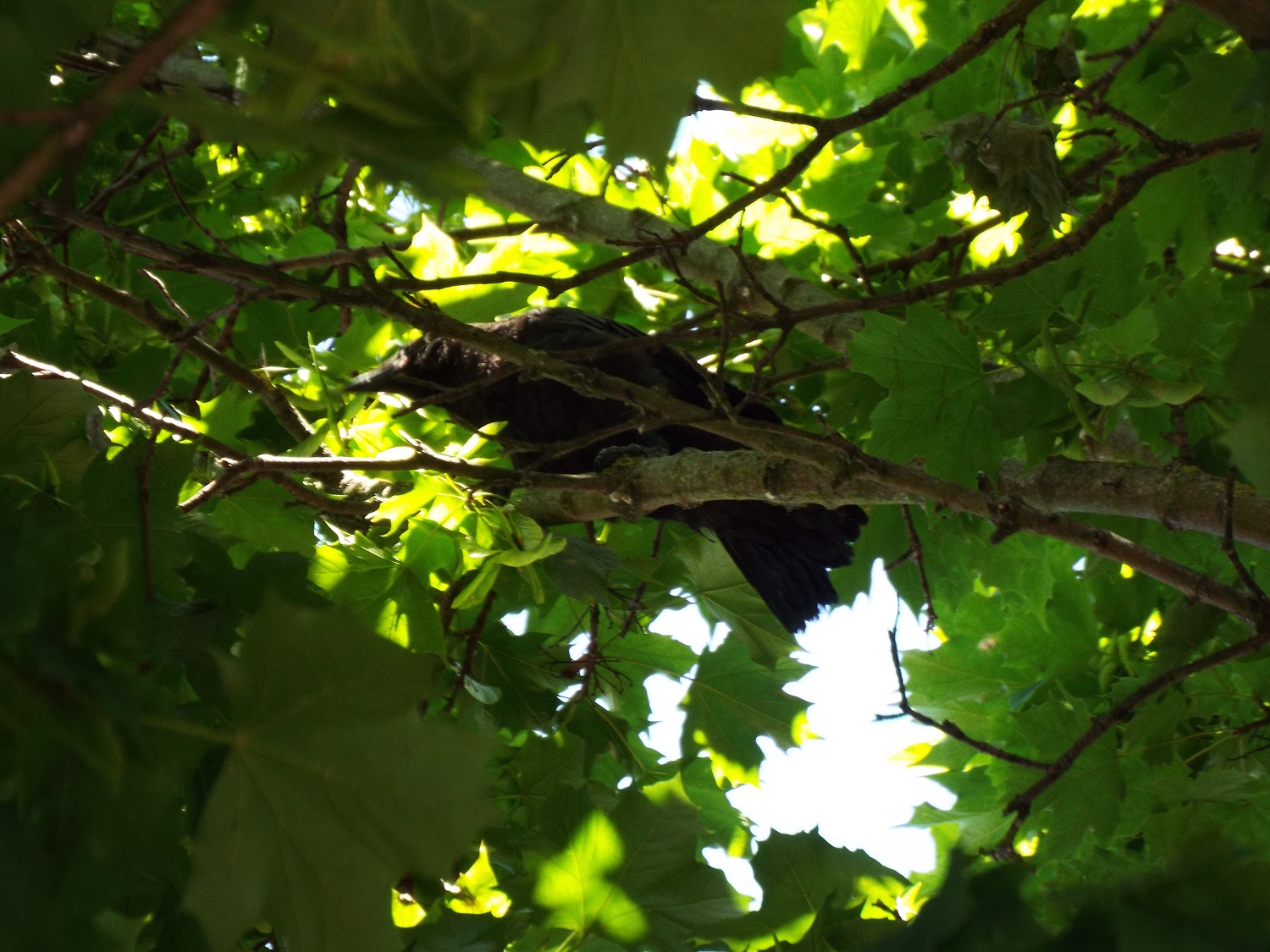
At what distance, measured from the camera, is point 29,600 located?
49 centimetres

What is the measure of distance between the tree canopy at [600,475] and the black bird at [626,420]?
0.32 feet

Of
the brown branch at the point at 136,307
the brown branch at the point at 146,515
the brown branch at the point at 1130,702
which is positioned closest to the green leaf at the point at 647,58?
the brown branch at the point at 146,515

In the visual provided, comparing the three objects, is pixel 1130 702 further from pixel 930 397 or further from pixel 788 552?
pixel 788 552

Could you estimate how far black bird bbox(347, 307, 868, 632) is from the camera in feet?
7.20

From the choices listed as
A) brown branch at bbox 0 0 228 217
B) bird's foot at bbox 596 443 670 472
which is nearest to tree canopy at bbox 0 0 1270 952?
brown branch at bbox 0 0 228 217

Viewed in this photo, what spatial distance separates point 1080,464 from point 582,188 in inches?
58.4

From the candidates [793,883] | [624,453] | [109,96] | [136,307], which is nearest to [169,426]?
[136,307]

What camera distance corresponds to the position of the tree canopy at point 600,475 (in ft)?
1.73

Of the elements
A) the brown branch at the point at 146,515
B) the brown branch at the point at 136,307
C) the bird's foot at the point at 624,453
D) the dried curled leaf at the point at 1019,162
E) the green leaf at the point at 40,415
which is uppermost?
the dried curled leaf at the point at 1019,162

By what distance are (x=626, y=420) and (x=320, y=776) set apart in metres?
1.92

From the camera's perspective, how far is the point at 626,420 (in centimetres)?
254

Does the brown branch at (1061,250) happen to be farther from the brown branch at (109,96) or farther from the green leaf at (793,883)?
the brown branch at (109,96)

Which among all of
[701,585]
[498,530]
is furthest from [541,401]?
[498,530]

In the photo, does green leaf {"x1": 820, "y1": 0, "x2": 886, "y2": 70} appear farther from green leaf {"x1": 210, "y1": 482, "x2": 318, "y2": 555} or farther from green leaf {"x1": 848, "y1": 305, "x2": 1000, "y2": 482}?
green leaf {"x1": 210, "y1": 482, "x2": 318, "y2": 555}
